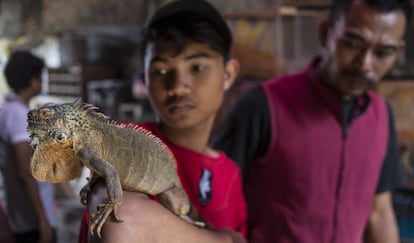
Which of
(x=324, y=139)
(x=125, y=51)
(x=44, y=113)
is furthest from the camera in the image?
(x=125, y=51)

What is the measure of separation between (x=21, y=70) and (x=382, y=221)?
237cm

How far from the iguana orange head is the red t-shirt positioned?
41cm

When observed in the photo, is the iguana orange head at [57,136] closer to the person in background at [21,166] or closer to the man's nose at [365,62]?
the man's nose at [365,62]

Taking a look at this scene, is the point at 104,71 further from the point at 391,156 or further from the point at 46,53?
the point at 391,156

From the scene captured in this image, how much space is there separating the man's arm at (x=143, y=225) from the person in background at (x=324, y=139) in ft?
2.88

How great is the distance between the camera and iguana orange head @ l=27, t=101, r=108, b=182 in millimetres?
741

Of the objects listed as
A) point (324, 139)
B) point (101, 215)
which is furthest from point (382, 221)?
point (101, 215)

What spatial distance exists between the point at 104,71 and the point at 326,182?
497 centimetres

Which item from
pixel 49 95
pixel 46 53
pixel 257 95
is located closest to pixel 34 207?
pixel 257 95

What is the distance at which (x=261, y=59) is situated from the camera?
182 inches

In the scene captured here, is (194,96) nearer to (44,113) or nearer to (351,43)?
(44,113)

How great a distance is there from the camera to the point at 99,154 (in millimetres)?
839

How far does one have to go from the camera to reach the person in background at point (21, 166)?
2867 millimetres

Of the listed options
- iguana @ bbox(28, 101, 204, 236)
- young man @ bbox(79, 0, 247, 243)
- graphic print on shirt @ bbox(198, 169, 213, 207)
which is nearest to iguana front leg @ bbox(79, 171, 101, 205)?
iguana @ bbox(28, 101, 204, 236)
